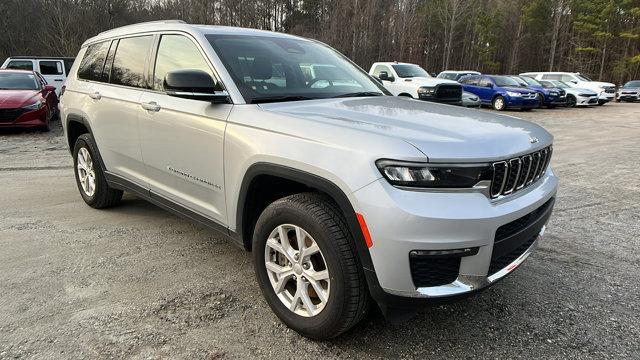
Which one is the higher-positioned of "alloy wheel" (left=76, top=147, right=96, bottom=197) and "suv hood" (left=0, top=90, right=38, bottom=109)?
"suv hood" (left=0, top=90, right=38, bottom=109)

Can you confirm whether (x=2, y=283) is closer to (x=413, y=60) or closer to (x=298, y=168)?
(x=298, y=168)

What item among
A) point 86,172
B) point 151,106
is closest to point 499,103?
point 86,172

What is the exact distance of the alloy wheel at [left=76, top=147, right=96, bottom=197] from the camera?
4.79m

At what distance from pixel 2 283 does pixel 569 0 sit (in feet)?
204

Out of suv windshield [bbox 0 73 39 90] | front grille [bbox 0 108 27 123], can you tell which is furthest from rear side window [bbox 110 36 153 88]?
suv windshield [bbox 0 73 39 90]

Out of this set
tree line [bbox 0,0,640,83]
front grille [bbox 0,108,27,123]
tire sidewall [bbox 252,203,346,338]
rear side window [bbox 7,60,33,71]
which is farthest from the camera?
tree line [bbox 0,0,640,83]

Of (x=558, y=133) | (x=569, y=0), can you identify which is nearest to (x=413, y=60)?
(x=569, y=0)

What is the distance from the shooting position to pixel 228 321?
2.81 m

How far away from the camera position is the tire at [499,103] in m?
20.5

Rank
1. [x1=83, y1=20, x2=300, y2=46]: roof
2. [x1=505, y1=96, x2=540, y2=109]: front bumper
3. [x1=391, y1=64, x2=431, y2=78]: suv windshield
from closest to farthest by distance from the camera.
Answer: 1. [x1=83, y1=20, x2=300, y2=46]: roof
2. [x1=391, y1=64, x2=431, y2=78]: suv windshield
3. [x1=505, y1=96, x2=540, y2=109]: front bumper

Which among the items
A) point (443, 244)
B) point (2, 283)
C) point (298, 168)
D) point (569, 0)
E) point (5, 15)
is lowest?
point (2, 283)

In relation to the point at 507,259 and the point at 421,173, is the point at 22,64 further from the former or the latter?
the point at 507,259

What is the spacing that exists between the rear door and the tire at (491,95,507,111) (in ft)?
61.5

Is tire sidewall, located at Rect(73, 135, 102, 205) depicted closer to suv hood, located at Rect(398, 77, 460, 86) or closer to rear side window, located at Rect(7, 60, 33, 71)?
suv hood, located at Rect(398, 77, 460, 86)
